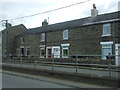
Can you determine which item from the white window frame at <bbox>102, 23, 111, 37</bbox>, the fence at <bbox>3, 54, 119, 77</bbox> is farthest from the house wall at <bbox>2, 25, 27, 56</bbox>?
the fence at <bbox>3, 54, 119, 77</bbox>

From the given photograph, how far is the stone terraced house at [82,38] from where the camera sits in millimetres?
29688

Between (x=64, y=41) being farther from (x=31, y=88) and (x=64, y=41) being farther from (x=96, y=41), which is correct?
(x=31, y=88)

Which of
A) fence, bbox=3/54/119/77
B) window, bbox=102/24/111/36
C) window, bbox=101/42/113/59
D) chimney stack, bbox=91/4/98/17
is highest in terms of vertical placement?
chimney stack, bbox=91/4/98/17

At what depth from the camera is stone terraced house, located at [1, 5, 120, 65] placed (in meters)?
29.7

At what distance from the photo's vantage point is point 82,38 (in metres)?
34.5

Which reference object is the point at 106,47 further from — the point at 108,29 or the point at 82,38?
the point at 82,38

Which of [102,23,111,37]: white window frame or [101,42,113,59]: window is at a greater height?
[102,23,111,37]: white window frame

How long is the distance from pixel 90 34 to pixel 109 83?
2243 cm

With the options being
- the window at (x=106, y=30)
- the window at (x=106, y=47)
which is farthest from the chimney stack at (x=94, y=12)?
the window at (x=106, y=47)

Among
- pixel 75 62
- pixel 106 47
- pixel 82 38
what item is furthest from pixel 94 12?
pixel 75 62

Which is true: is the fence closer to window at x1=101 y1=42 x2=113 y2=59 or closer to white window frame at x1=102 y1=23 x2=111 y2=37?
window at x1=101 y1=42 x2=113 y2=59

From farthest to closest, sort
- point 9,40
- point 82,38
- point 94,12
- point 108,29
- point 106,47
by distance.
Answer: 1. point 9,40
2. point 94,12
3. point 82,38
4. point 108,29
5. point 106,47

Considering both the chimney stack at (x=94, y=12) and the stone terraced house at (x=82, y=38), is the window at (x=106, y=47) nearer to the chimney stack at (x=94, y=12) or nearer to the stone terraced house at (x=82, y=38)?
the stone terraced house at (x=82, y=38)

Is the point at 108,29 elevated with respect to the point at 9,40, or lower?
elevated
